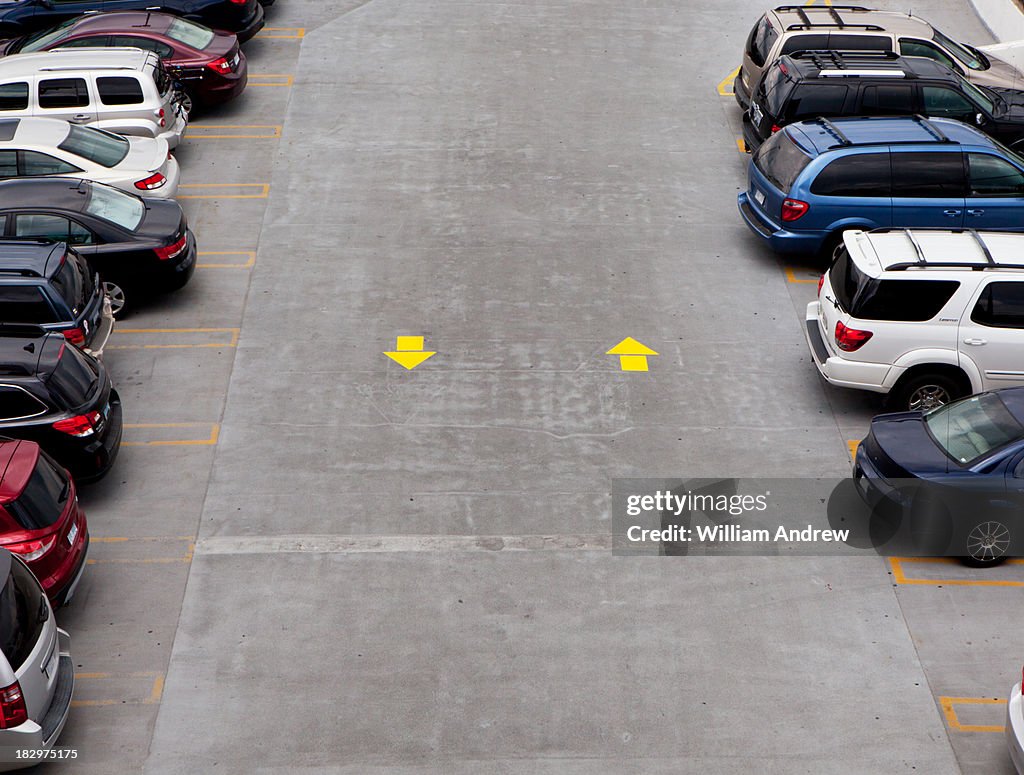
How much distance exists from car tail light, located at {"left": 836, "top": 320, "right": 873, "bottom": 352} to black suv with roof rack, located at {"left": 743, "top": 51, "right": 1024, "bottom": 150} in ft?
18.2

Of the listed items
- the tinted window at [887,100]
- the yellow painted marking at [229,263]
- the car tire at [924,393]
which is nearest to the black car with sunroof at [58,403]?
the yellow painted marking at [229,263]

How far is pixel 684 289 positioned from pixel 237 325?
582 cm

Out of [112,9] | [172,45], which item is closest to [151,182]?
[172,45]

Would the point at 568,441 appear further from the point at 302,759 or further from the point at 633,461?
the point at 302,759

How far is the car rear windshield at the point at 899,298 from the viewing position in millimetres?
12961

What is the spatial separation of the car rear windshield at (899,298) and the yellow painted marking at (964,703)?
14.7 ft

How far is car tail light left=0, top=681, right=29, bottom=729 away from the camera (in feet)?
28.4

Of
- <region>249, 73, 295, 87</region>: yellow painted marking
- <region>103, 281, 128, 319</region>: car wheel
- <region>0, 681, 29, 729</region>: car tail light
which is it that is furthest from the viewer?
<region>249, 73, 295, 87</region>: yellow painted marking

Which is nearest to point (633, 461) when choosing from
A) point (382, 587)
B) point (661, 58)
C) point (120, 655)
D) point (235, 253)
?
point (382, 587)

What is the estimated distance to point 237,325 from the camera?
1536 cm

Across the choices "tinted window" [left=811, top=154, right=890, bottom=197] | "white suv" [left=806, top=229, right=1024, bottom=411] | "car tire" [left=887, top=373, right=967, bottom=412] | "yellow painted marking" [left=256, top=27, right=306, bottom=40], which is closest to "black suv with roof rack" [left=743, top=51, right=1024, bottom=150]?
"tinted window" [left=811, top=154, right=890, bottom=197]

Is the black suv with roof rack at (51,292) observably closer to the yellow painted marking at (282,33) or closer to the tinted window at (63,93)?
the tinted window at (63,93)

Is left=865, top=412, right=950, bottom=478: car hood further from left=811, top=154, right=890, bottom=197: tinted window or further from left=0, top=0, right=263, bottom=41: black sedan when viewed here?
left=0, top=0, right=263, bottom=41: black sedan

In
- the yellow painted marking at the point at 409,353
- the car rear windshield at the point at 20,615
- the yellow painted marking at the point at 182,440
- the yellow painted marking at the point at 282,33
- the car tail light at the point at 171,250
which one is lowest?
the yellow painted marking at the point at 282,33
